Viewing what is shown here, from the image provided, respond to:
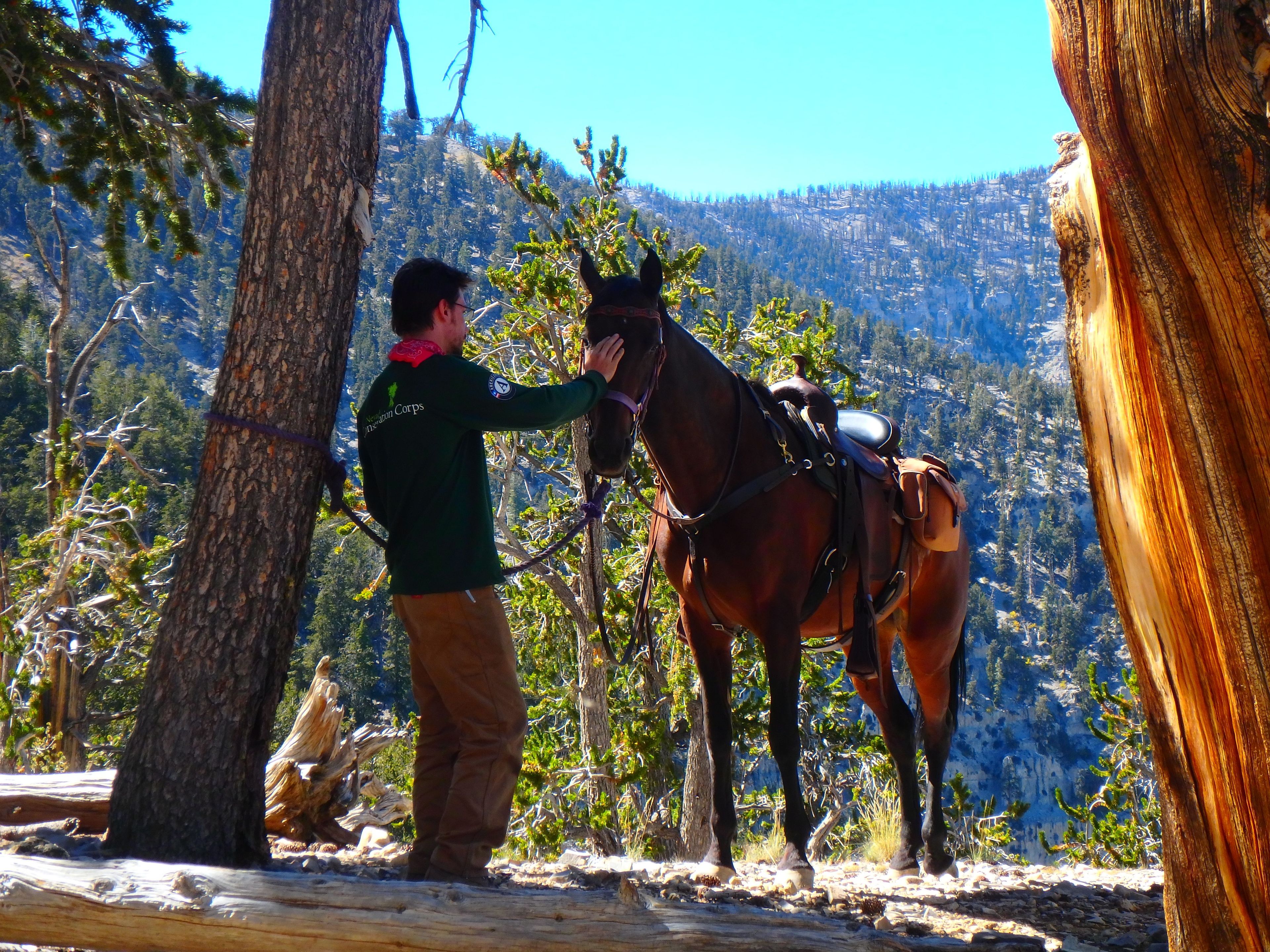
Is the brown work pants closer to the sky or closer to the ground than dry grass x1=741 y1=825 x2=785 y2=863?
closer to the sky

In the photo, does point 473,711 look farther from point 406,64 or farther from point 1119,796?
point 1119,796

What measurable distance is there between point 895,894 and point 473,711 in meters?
2.18

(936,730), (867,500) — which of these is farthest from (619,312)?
(936,730)

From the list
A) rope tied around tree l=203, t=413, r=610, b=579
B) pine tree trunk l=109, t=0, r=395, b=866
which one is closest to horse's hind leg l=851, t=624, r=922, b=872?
rope tied around tree l=203, t=413, r=610, b=579

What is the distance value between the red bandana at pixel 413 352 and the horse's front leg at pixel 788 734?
1.87 m

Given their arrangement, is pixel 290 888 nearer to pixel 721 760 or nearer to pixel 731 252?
pixel 721 760

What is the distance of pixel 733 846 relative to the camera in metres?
6.93

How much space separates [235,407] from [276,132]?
114cm

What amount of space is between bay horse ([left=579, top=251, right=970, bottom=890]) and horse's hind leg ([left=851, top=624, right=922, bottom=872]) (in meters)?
0.85

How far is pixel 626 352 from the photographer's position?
3678mm

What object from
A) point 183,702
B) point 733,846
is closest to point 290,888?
point 183,702

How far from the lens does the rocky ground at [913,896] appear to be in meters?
3.25

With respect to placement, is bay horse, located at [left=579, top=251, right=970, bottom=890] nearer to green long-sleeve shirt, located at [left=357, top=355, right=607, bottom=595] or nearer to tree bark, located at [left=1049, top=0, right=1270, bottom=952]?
green long-sleeve shirt, located at [left=357, top=355, right=607, bottom=595]

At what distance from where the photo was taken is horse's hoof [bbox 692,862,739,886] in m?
3.94
